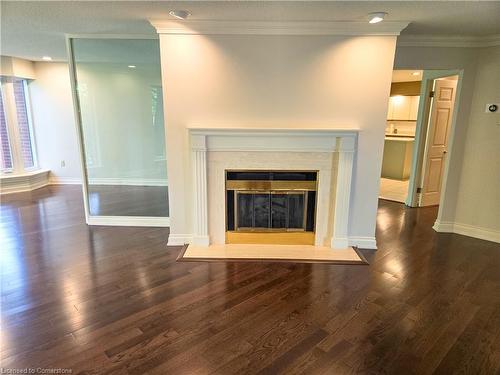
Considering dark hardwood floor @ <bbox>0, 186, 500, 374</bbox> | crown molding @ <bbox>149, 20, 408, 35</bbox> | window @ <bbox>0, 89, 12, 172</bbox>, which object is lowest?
dark hardwood floor @ <bbox>0, 186, 500, 374</bbox>

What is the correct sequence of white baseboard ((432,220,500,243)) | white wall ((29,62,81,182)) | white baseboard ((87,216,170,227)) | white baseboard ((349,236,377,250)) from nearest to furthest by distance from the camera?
white baseboard ((349,236,377,250)) → white baseboard ((432,220,500,243)) → white baseboard ((87,216,170,227)) → white wall ((29,62,81,182))

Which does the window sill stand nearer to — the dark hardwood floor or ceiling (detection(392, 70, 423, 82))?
the dark hardwood floor

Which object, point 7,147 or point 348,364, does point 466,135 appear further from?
point 7,147

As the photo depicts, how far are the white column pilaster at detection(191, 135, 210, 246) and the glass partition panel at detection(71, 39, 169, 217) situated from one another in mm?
952

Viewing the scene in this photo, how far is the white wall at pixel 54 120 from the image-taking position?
6.14 m

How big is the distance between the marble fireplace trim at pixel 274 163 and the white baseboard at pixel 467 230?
1611mm

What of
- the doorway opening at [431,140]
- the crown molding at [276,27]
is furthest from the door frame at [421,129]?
the crown molding at [276,27]

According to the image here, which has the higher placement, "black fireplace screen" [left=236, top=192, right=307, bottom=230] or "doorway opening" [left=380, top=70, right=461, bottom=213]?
"doorway opening" [left=380, top=70, right=461, bottom=213]

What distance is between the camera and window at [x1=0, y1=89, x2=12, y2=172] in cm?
571

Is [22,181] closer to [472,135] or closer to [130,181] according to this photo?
[130,181]

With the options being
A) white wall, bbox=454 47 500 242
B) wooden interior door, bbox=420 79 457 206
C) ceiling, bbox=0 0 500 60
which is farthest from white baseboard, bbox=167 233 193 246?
wooden interior door, bbox=420 79 457 206

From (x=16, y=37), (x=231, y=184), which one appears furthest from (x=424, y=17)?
(x=16, y=37)

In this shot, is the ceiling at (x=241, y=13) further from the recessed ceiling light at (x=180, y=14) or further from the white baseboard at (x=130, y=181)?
the white baseboard at (x=130, y=181)

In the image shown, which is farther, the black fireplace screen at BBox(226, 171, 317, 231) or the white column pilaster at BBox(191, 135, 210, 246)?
the black fireplace screen at BBox(226, 171, 317, 231)
